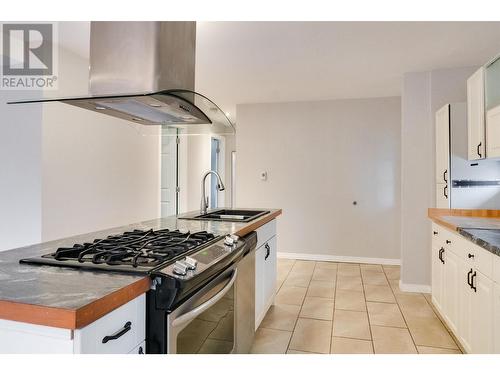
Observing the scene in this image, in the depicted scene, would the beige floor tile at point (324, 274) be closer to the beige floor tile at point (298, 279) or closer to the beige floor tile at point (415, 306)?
the beige floor tile at point (298, 279)

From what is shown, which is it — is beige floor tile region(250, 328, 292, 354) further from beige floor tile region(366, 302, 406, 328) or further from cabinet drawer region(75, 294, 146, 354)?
cabinet drawer region(75, 294, 146, 354)

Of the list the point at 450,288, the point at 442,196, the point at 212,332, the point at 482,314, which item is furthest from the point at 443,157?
the point at 212,332

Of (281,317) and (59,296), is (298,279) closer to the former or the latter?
(281,317)

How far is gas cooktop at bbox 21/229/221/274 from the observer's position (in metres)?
1.15

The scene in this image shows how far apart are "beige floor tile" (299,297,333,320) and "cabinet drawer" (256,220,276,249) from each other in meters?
0.78

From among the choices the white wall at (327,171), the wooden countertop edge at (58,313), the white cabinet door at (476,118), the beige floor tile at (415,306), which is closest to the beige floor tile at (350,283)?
the beige floor tile at (415,306)

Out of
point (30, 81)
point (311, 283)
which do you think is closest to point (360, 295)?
point (311, 283)

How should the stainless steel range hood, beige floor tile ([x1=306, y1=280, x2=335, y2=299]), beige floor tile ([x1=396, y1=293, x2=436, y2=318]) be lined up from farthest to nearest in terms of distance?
beige floor tile ([x1=306, y1=280, x2=335, y2=299]) → beige floor tile ([x1=396, y1=293, x2=436, y2=318]) → the stainless steel range hood

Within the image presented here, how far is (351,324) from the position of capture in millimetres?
2758

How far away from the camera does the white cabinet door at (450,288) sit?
2318mm

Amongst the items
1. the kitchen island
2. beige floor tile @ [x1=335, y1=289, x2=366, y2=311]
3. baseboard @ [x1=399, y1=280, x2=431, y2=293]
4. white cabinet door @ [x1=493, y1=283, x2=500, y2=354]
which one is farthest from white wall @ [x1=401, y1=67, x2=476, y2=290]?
the kitchen island

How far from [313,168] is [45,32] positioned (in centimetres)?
368

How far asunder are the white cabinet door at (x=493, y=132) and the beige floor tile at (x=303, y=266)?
261 cm

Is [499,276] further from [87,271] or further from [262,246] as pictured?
[87,271]
